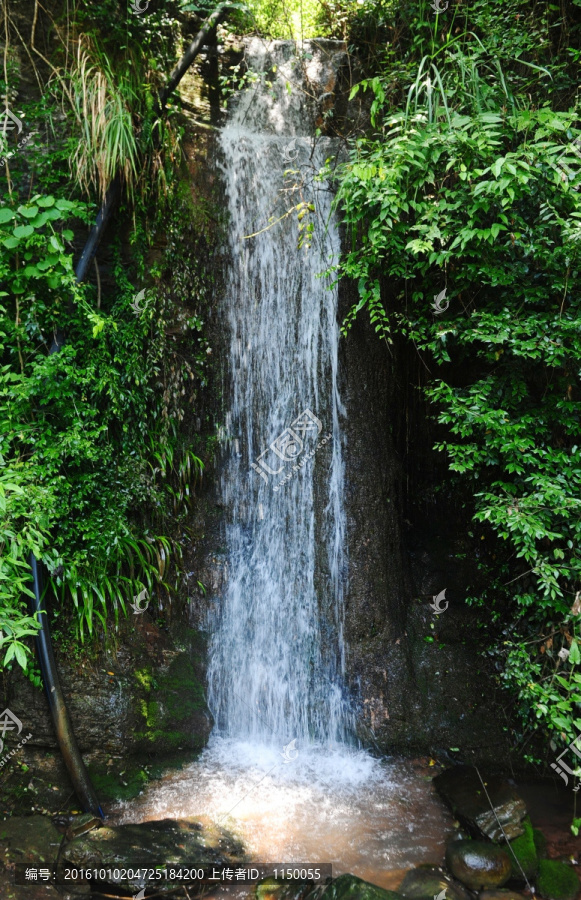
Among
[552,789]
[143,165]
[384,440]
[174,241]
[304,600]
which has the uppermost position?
[143,165]

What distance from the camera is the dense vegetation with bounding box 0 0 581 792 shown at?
353 centimetres

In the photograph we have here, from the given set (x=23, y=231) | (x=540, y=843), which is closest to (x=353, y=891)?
(x=540, y=843)

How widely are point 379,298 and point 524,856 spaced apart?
3.66 metres

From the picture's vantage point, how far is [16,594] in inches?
137

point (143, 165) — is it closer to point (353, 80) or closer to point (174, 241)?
point (174, 241)

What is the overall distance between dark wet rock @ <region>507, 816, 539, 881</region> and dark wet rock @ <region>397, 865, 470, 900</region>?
353 millimetres

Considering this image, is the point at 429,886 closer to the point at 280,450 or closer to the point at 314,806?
the point at 314,806

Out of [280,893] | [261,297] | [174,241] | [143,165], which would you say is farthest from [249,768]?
[143,165]

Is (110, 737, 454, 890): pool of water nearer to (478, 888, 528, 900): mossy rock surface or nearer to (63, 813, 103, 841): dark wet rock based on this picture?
(63, 813, 103, 841): dark wet rock

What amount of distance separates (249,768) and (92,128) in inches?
192

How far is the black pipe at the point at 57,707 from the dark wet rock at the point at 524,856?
2.60 metres

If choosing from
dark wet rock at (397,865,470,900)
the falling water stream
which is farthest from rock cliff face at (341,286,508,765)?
dark wet rock at (397,865,470,900)

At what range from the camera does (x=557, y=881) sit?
339cm

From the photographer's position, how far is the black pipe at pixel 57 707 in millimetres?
3885
